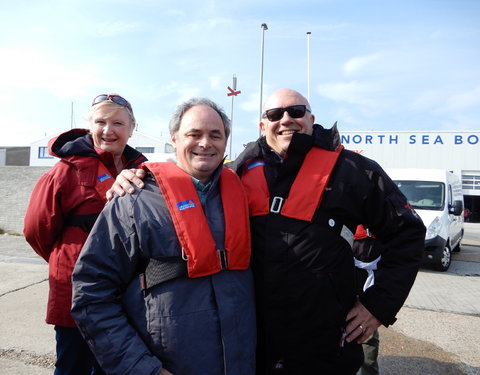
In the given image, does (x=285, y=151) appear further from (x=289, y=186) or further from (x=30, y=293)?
(x=30, y=293)

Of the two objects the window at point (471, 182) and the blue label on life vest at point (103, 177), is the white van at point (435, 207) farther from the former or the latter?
the window at point (471, 182)

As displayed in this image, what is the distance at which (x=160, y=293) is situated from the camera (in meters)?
1.58

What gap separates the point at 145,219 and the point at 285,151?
1.03m

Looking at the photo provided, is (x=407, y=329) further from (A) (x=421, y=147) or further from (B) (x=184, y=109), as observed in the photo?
(A) (x=421, y=147)

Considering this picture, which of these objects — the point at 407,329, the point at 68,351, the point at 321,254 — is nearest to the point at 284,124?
the point at 321,254

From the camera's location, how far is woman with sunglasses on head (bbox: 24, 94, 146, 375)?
2174 millimetres

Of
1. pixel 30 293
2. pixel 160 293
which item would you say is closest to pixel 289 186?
pixel 160 293

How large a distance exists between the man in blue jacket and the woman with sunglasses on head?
65 centimetres

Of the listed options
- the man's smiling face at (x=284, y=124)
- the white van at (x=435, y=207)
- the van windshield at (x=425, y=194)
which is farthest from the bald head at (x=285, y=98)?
the van windshield at (x=425, y=194)

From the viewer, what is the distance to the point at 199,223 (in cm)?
163

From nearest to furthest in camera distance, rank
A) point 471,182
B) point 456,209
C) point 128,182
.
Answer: point 128,182 → point 456,209 → point 471,182

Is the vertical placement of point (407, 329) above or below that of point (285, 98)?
below

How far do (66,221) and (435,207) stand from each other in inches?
329

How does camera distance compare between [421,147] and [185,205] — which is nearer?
[185,205]
